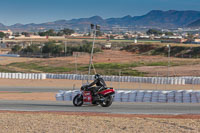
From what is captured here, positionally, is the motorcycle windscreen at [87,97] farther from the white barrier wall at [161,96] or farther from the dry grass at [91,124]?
the white barrier wall at [161,96]

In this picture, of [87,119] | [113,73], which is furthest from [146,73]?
[87,119]

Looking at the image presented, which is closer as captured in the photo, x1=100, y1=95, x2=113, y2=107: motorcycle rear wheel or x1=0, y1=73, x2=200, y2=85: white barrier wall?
x1=100, y1=95, x2=113, y2=107: motorcycle rear wheel

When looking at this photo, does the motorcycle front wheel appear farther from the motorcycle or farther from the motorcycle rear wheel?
the motorcycle rear wheel

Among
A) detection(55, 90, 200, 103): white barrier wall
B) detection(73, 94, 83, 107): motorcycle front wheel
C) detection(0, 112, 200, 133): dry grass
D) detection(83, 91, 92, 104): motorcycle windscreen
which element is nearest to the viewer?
detection(0, 112, 200, 133): dry grass

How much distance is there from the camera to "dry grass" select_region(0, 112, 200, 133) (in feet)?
44.3

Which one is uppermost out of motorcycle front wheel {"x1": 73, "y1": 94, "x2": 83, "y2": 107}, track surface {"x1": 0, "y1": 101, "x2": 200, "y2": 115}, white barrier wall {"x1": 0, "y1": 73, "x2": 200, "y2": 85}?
motorcycle front wheel {"x1": 73, "y1": 94, "x2": 83, "y2": 107}

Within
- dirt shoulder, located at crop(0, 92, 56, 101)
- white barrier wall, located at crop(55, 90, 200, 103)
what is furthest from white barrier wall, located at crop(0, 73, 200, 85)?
white barrier wall, located at crop(55, 90, 200, 103)

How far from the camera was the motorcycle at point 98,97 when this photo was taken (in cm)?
1972

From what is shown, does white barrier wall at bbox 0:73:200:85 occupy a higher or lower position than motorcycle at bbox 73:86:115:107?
lower

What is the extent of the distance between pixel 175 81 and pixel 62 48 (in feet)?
224

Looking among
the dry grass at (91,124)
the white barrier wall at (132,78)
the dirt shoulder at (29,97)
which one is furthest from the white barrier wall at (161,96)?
the white barrier wall at (132,78)

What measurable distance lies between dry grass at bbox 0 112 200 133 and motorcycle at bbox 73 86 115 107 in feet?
8.67

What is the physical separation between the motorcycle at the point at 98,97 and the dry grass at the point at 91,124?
2643mm

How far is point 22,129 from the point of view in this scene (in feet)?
44.9
